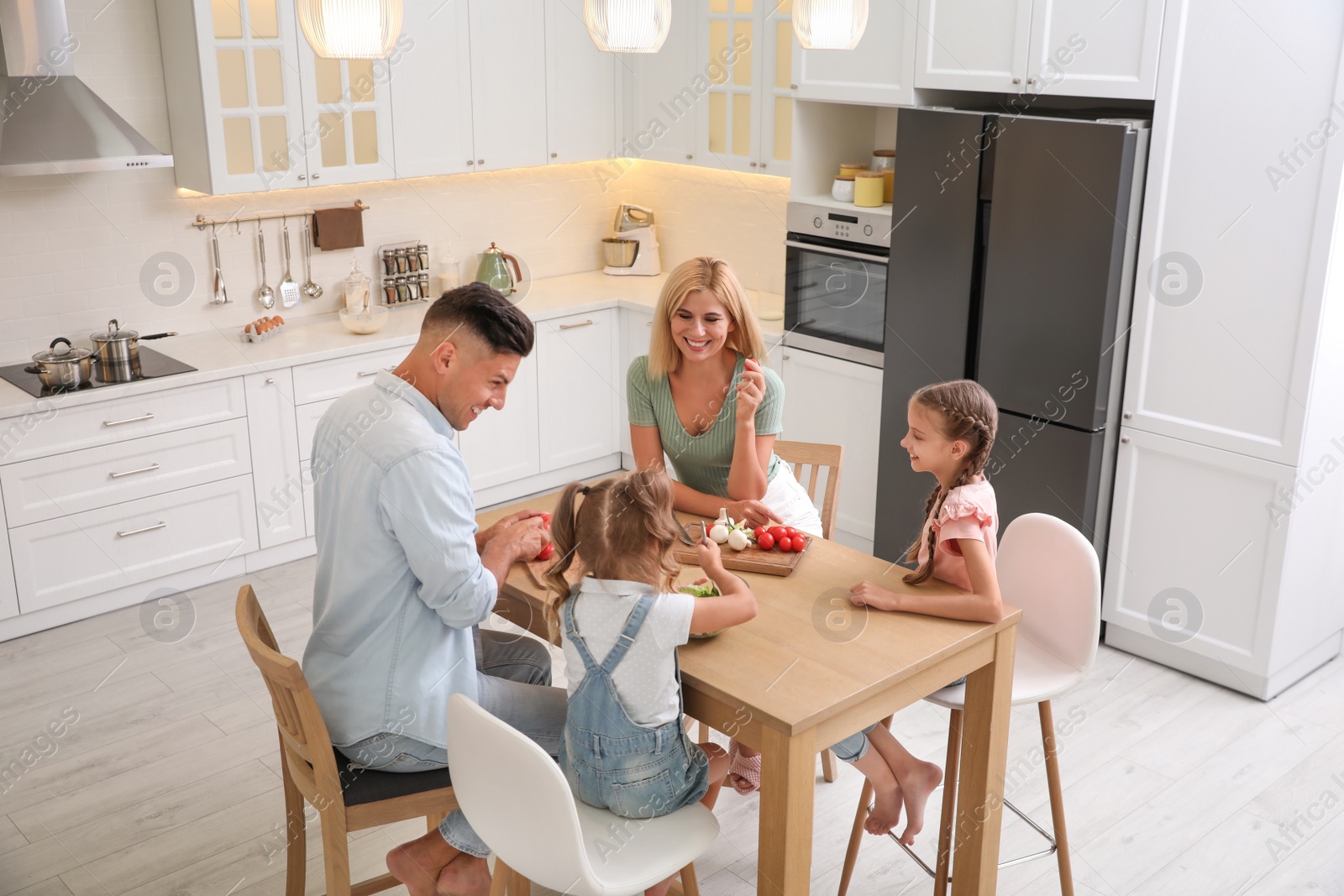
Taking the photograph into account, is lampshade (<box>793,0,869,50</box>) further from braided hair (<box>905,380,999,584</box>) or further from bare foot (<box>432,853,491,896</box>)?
bare foot (<box>432,853,491,896</box>)

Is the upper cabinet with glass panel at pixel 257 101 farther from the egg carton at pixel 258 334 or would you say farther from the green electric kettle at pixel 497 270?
the green electric kettle at pixel 497 270

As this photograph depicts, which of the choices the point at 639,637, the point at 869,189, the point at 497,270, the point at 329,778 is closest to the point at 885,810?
the point at 639,637

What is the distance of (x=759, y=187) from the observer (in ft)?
17.0

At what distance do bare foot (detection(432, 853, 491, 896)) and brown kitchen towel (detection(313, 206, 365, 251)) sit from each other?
309cm

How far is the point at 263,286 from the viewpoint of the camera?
4688mm

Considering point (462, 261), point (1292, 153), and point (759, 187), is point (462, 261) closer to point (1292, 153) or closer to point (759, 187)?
point (759, 187)

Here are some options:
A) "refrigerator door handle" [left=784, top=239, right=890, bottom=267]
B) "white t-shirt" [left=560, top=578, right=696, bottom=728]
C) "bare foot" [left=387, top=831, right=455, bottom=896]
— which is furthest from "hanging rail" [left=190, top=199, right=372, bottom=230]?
"white t-shirt" [left=560, top=578, right=696, bottom=728]

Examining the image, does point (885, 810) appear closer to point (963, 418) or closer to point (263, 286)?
point (963, 418)

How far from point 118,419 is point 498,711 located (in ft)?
7.37

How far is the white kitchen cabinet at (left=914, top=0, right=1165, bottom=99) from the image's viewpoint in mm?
3338

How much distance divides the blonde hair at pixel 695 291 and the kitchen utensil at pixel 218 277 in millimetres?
2322

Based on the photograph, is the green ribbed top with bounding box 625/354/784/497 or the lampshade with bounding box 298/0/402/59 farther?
the green ribbed top with bounding box 625/354/784/497

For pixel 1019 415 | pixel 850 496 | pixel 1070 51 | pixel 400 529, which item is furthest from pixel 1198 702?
pixel 400 529

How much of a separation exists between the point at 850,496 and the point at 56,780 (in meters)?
2.74
